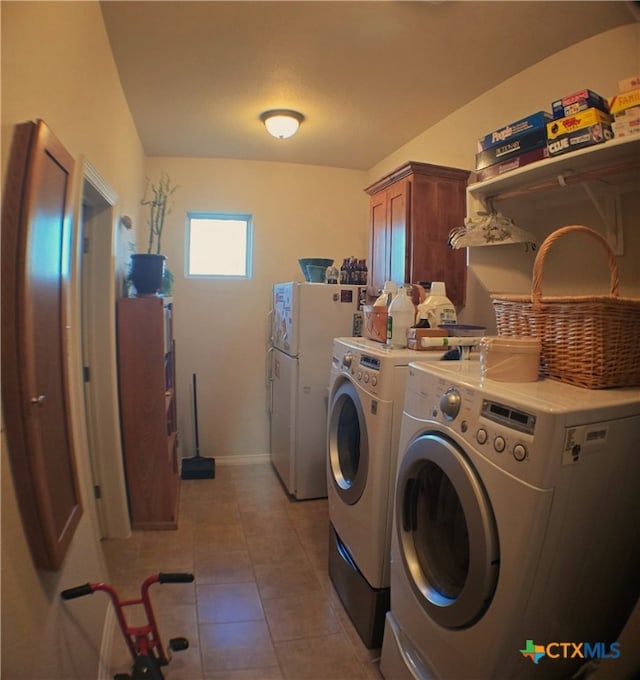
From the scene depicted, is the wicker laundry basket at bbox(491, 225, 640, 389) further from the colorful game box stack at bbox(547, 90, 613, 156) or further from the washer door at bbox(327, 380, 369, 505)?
the washer door at bbox(327, 380, 369, 505)

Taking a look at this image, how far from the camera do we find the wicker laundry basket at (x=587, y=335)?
115 centimetres

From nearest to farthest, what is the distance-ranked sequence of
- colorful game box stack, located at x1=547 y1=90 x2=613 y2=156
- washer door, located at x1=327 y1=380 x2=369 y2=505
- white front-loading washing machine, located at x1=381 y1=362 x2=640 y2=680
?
white front-loading washing machine, located at x1=381 y1=362 x2=640 y2=680 < colorful game box stack, located at x1=547 y1=90 x2=613 y2=156 < washer door, located at x1=327 y1=380 x2=369 y2=505

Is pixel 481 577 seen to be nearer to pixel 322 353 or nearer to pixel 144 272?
pixel 322 353

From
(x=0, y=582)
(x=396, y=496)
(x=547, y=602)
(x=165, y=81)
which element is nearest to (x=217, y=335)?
(x=165, y=81)

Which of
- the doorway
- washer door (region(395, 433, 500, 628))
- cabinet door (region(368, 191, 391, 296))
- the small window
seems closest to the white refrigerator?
cabinet door (region(368, 191, 391, 296))

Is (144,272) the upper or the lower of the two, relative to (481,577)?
upper

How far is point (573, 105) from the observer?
4.80ft

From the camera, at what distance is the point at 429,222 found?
2.54 metres

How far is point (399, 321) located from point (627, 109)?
1.03 metres

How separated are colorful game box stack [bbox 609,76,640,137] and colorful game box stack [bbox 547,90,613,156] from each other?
0.04 meters

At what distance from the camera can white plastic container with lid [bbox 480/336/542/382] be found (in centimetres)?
123

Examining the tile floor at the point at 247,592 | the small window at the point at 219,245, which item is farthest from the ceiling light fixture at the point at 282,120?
the tile floor at the point at 247,592

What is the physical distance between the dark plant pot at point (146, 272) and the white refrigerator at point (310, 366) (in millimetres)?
884

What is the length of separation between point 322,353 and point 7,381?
2.24m
